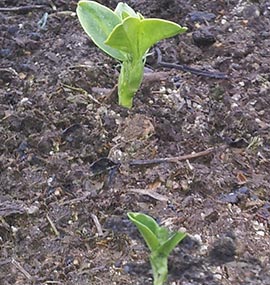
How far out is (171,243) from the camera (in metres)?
1.33


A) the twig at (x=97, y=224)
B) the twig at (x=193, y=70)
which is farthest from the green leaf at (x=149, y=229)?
the twig at (x=193, y=70)

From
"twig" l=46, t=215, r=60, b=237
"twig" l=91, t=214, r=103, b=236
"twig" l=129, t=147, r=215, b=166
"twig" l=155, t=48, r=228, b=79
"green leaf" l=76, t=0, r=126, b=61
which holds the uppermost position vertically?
"green leaf" l=76, t=0, r=126, b=61

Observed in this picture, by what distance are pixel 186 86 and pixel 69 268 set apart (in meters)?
0.64

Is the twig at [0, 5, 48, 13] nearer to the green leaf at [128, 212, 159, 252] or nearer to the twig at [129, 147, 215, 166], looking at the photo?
the twig at [129, 147, 215, 166]

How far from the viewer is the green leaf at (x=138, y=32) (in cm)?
154

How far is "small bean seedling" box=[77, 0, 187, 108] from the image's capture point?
156cm

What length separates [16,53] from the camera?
1950 millimetres

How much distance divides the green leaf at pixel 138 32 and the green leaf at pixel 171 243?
1.51 ft

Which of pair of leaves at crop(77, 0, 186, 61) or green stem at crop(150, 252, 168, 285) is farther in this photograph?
pair of leaves at crop(77, 0, 186, 61)

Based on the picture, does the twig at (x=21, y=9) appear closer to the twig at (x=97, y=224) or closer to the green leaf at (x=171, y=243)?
the twig at (x=97, y=224)

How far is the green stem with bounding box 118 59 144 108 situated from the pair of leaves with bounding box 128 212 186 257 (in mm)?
450

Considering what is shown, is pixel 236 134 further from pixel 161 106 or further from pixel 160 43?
pixel 160 43

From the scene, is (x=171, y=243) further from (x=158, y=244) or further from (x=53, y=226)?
(x=53, y=226)

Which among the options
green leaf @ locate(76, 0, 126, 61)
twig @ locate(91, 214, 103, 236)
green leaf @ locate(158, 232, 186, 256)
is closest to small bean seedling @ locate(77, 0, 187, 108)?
green leaf @ locate(76, 0, 126, 61)
